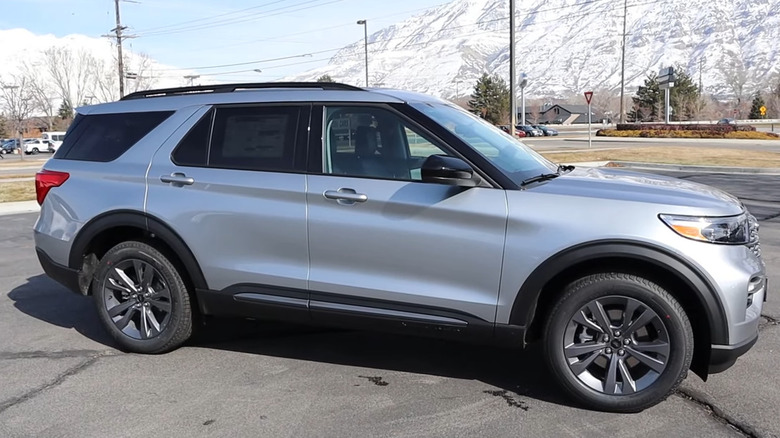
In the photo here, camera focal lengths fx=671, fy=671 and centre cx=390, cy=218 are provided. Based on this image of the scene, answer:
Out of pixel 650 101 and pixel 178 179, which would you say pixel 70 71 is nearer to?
pixel 650 101

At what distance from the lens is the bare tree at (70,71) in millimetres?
68750

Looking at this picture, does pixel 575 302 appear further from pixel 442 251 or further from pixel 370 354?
pixel 370 354

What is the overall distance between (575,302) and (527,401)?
0.69 m

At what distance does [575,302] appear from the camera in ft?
12.4

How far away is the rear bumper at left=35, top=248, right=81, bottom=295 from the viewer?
4997 millimetres

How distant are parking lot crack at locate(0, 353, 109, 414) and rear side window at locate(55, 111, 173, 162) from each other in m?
1.45

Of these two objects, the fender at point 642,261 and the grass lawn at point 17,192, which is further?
the grass lawn at point 17,192

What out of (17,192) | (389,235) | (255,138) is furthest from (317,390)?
(17,192)

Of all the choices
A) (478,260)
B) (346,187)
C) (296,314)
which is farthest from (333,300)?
(478,260)

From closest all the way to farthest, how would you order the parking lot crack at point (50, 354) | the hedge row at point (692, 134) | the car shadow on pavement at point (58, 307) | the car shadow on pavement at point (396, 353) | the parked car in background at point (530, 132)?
the car shadow on pavement at point (396, 353) < the parking lot crack at point (50, 354) < the car shadow on pavement at point (58, 307) < the hedge row at point (692, 134) < the parked car in background at point (530, 132)

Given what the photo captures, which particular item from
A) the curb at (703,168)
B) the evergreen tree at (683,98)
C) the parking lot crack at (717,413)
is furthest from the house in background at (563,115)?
the parking lot crack at (717,413)

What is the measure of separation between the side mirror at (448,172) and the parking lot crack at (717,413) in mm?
1816

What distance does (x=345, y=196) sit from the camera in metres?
4.12

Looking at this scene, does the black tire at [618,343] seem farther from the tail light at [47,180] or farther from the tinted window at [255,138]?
the tail light at [47,180]
